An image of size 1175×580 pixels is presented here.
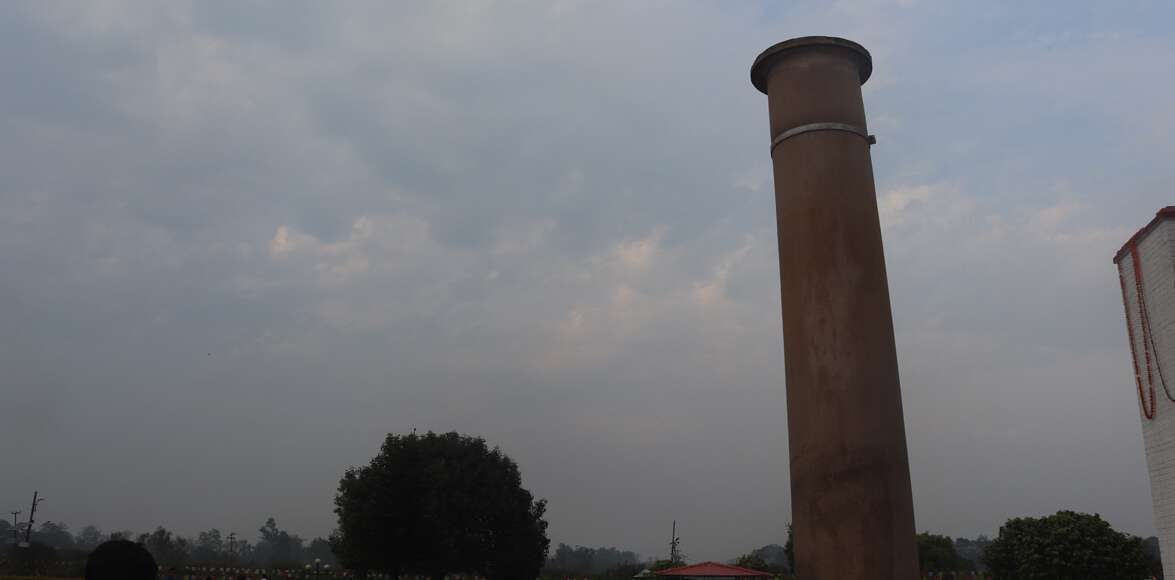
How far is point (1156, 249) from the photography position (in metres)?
11.8

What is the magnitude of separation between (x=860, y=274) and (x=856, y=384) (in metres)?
1.02

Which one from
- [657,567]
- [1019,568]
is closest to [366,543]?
[657,567]

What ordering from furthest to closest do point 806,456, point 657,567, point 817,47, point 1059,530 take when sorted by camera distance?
point 657,567
point 1059,530
point 817,47
point 806,456

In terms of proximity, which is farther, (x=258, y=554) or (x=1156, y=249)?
(x=258, y=554)

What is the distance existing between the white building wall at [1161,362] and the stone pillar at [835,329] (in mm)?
5639

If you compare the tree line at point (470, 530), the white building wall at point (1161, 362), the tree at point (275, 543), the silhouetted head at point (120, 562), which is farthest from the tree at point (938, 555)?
the tree at point (275, 543)

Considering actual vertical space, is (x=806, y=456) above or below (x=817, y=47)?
Result: below

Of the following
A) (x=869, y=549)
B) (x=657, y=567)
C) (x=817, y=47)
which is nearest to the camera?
(x=869, y=549)

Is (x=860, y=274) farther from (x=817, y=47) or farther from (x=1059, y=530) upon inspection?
(x=1059, y=530)

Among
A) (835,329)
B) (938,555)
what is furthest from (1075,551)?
(835,329)

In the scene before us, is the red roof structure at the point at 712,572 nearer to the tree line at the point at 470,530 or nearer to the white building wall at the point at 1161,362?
the tree line at the point at 470,530

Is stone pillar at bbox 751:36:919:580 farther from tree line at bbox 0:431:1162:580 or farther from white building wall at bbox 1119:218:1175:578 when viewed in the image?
tree line at bbox 0:431:1162:580

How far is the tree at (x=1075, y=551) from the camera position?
33.1m

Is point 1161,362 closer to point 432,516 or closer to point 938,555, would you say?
point 432,516
